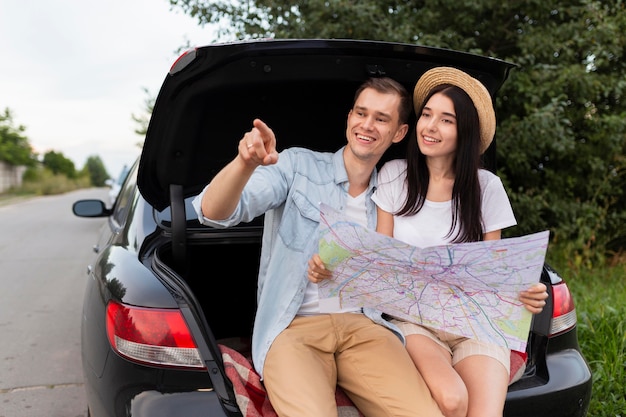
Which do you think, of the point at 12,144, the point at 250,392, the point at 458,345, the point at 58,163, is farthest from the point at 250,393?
the point at 58,163

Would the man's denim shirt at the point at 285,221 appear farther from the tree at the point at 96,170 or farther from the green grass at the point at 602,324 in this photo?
the tree at the point at 96,170

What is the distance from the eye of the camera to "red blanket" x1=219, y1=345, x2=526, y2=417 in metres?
1.85

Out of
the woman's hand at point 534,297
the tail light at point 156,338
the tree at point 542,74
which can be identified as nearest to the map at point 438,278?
the woman's hand at point 534,297

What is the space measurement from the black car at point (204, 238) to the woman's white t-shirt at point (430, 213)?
345mm

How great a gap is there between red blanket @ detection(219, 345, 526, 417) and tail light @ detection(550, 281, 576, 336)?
303mm

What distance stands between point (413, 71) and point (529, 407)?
135 cm

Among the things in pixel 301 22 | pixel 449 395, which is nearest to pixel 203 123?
pixel 449 395

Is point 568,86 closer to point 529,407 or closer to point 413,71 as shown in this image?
point 413,71

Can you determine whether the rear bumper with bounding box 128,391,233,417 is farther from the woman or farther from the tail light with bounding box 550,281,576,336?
the tail light with bounding box 550,281,576,336

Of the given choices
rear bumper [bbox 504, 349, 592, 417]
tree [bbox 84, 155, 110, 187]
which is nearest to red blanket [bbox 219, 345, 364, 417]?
rear bumper [bbox 504, 349, 592, 417]

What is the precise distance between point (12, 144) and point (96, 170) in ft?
151

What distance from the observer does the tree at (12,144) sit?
33.9 m

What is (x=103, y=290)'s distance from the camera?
225cm

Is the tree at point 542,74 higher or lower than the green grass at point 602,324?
higher
